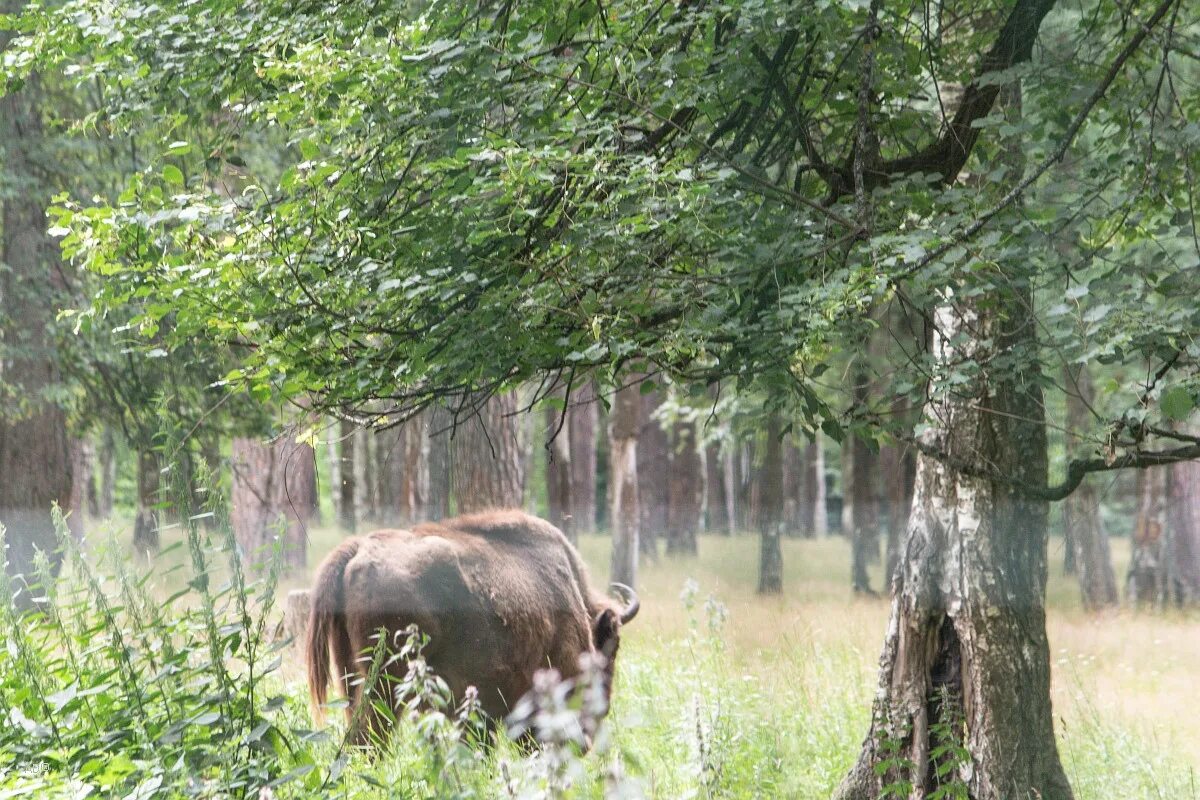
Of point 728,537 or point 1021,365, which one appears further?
point 728,537

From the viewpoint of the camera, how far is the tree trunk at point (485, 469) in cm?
884

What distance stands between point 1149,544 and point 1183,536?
41 centimetres

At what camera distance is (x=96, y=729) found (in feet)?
13.8

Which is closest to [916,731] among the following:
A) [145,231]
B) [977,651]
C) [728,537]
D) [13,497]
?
[977,651]

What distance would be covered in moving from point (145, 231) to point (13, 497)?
6.88m

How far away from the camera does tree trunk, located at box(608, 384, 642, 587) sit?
1316 cm

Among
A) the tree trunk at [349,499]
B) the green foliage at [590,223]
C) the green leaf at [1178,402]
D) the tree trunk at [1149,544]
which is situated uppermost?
the green foliage at [590,223]

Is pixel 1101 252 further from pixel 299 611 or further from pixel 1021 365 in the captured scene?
pixel 299 611

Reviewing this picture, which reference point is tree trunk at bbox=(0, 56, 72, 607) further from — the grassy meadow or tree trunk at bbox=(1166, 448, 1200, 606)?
tree trunk at bbox=(1166, 448, 1200, 606)

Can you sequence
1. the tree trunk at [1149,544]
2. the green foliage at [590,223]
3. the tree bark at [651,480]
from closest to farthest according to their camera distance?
1. the green foliage at [590,223]
2. the tree trunk at [1149,544]
3. the tree bark at [651,480]

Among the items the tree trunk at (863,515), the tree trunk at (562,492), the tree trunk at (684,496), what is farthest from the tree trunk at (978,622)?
the tree trunk at (684,496)

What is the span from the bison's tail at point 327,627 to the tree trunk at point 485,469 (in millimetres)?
2801

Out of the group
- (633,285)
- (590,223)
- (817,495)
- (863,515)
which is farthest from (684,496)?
(590,223)

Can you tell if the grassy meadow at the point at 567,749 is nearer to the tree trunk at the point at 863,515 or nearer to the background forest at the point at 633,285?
the background forest at the point at 633,285
